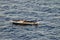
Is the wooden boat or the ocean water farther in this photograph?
the wooden boat

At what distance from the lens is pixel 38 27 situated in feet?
84.2

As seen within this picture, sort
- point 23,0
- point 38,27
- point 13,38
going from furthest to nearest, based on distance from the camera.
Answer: point 23,0
point 38,27
point 13,38

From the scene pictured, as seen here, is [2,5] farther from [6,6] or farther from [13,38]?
[13,38]

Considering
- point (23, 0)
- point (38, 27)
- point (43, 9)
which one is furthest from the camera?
point (23, 0)

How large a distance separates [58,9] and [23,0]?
591 cm

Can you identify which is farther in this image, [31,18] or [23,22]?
[31,18]

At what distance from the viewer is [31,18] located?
2800 cm

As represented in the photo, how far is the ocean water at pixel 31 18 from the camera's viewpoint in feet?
77.7

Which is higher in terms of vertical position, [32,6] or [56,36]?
[32,6]

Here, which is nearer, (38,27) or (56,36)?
(56,36)

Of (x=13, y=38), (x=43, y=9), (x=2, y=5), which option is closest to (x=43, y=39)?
(x=13, y=38)

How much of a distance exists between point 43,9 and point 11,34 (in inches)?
335

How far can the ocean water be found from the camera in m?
23.7

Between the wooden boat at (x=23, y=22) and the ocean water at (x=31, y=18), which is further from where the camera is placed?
the wooden boat at (x=23, y=22)
